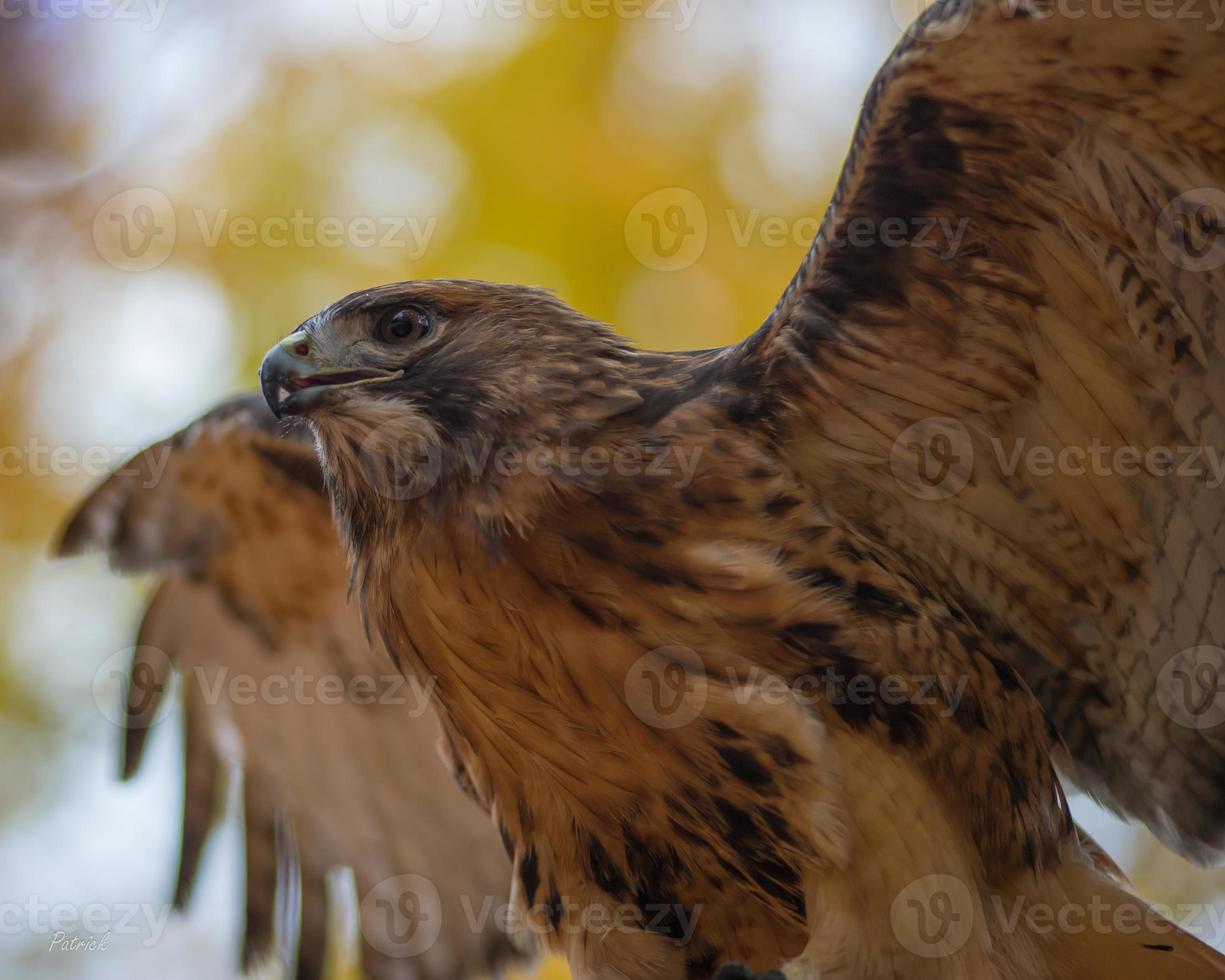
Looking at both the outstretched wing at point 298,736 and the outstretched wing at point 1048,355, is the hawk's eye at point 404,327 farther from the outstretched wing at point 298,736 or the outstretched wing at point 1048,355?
the outstretched wing at point 298,736

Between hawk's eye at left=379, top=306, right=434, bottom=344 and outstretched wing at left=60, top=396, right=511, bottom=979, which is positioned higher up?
Answer: hawk's eye at left=379, top=306, right=434, bottom=344

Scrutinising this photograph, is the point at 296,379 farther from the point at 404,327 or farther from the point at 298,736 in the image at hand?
the point at 298,736

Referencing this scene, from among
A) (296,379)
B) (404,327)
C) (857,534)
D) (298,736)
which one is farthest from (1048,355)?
(298,736)

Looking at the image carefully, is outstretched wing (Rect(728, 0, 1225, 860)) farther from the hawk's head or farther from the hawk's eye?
the hawk's eye

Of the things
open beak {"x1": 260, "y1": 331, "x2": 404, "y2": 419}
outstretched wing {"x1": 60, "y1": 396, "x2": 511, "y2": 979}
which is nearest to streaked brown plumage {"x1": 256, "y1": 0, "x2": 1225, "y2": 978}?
open beak {"x1": 260, "y1": 331, "x2": 404, "y2": 419}

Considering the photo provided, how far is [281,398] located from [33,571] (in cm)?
360

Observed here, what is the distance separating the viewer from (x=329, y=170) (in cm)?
666

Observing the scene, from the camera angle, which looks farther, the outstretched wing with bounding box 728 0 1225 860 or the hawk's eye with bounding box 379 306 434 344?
the hawk's eye with bounding box 379 306 434 344

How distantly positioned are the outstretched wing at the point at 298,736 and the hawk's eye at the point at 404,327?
1.29 meters

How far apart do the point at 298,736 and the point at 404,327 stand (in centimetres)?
210

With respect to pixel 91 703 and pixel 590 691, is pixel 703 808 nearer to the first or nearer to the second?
pixel 590 691

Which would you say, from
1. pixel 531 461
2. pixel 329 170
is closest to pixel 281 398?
pixel 531 461

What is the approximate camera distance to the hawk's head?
3.65 meters

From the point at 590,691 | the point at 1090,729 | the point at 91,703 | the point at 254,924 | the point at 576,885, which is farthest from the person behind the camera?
the point at 91,703
